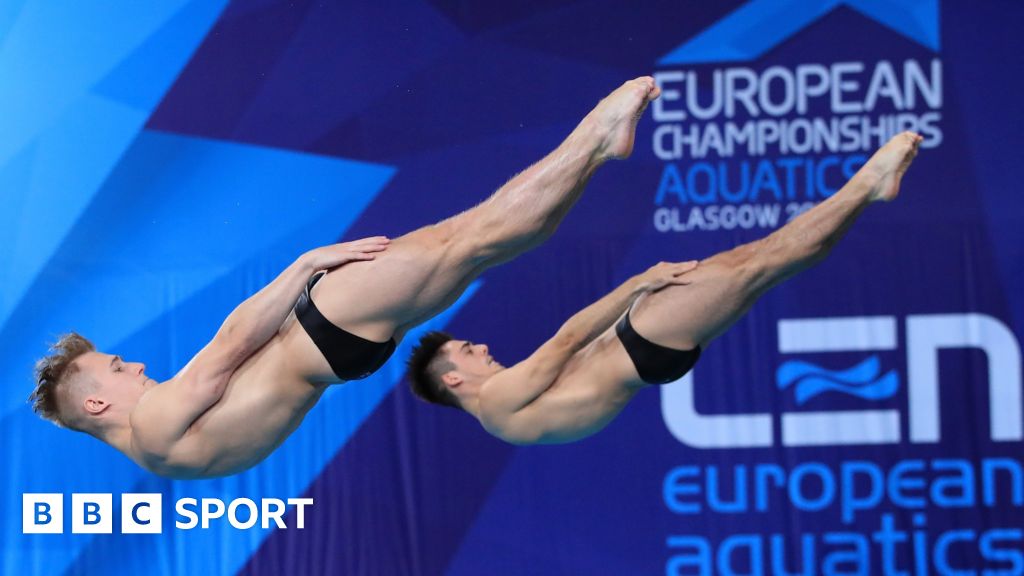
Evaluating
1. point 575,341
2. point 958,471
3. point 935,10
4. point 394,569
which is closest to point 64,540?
point 394,569

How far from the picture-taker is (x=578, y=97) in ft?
23.8

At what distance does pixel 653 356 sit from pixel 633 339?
10cm

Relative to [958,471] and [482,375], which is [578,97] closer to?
[482,375]

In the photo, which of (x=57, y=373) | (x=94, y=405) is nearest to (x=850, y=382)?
(x=94, y=405)

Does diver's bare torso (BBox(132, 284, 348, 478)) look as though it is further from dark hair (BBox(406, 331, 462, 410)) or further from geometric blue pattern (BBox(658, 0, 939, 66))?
geometric blue pattern (BBox(658, 0, 939, 66))

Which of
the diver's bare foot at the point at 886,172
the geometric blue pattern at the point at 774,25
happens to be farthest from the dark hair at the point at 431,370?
the geometric blue pattern at the point at 774,25

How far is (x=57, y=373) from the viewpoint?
484 centimetres

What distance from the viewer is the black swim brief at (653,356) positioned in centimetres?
488

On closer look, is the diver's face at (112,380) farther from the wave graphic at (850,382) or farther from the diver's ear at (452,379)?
the wave graphic at (850,382)

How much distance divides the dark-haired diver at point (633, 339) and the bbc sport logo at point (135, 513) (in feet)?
6.07

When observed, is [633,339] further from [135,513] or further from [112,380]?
[135,513]

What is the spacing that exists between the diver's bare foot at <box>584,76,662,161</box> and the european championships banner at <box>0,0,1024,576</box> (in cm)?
291

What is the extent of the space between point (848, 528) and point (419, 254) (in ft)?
12.2

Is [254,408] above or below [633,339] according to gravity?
below
